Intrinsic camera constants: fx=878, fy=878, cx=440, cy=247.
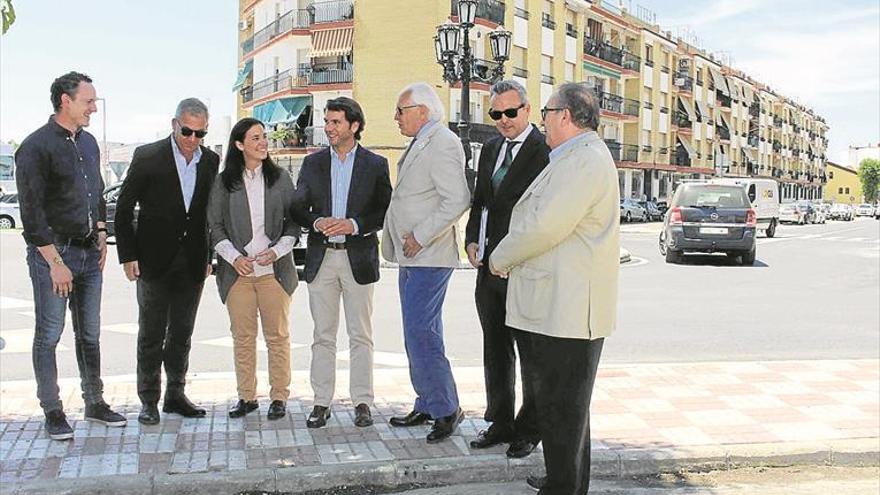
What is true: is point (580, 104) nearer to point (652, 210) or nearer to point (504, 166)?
point (504, 166)

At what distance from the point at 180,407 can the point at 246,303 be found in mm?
805

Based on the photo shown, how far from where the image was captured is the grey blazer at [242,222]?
553cm

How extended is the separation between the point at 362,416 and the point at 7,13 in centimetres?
304

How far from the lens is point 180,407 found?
223 inches

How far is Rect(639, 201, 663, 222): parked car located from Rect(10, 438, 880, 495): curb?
158 ft

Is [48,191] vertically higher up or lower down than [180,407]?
higher up

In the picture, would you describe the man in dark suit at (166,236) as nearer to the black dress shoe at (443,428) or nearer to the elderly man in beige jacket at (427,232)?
the elderly man in beige jacket at (427,232)

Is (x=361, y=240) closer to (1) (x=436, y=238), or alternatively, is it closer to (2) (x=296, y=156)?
(1) (x=436, y=238)

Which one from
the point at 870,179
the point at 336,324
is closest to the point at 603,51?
the point at 336,324

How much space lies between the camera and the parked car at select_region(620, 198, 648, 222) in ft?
166

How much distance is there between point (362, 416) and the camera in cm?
552

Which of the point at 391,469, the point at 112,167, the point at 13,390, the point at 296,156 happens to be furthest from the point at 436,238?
the point at 112,167

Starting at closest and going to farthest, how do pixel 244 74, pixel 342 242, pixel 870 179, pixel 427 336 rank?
pixel 427 336
pixel 342 242
pixel 244 74
pixel 870 179

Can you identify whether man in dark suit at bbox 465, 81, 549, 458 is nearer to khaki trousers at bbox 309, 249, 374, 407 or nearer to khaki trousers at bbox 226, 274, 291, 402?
khaki trousers at bbox 309, 249, 374, 407
